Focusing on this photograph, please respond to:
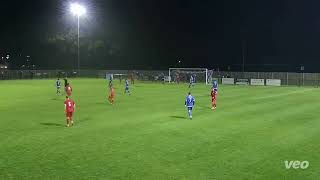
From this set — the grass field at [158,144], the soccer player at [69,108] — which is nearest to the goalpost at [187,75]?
the grass field at [158,144]

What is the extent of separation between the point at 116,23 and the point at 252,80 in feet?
187

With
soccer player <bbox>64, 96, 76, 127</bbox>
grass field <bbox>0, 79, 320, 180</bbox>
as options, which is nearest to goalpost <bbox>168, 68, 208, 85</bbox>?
grass field <bbox>0, 79, 320, 180</bbox>

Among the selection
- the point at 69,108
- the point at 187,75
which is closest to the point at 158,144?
the point at 69,108

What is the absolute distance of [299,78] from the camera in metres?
80.4

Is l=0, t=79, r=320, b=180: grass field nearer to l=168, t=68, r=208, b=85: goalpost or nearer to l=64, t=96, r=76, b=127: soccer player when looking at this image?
l=64, t=96, r=76, b=127: soccer player

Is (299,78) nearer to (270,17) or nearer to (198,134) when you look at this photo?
(270,17)

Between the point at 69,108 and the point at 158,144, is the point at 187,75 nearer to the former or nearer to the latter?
the point at 69,108

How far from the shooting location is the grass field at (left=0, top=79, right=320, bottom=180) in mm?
15227

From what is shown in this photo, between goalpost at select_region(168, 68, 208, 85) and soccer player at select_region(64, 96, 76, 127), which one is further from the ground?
goalpost at select_region(168, 68, 208, 85)

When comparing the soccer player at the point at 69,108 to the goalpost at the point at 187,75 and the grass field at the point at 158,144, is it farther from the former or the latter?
the goalpost at the point at 187,75

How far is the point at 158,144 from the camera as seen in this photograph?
Answer: 19.8 m

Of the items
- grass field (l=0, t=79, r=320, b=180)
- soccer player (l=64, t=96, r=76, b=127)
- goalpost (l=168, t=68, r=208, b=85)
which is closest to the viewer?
grass field (l=0, t=79, r=320, b=180)

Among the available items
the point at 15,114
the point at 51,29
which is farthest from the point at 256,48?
the point at 15,114

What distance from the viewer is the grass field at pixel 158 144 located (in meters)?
15.2
